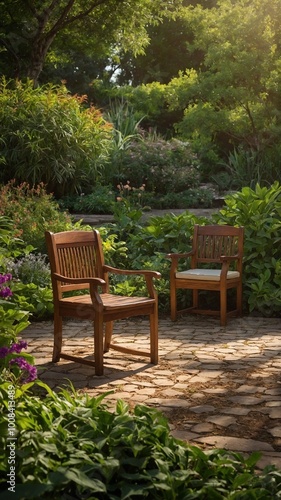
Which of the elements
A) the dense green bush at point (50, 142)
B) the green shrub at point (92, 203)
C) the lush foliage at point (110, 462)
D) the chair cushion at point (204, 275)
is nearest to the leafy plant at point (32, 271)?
the chair cushion at point (204, 275)

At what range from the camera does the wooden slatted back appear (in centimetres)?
868

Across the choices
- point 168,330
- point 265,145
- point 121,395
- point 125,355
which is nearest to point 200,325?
point 168,330

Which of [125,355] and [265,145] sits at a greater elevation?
[265,145]

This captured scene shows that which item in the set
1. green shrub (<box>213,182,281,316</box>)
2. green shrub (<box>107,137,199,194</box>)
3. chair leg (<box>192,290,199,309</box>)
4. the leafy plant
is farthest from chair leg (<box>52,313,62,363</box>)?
green shrub (<box>107,137,199,194</box>)

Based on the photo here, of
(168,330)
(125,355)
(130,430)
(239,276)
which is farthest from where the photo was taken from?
(239,276)

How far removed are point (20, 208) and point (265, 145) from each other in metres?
9.19

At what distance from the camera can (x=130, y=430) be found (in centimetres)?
337

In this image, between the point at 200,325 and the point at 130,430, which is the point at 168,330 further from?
the point at 130,430

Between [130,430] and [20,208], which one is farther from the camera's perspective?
[20,208]

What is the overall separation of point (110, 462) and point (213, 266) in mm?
6280

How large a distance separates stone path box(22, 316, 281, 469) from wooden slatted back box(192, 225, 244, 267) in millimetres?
856

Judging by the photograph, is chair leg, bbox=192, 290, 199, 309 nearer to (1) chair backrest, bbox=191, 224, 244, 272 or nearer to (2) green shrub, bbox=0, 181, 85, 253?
(1) chair backrest, bbox=191, 224, 244, 272

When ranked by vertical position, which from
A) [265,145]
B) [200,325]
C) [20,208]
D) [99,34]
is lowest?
[200,325]

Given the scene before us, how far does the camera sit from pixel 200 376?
225 inches
